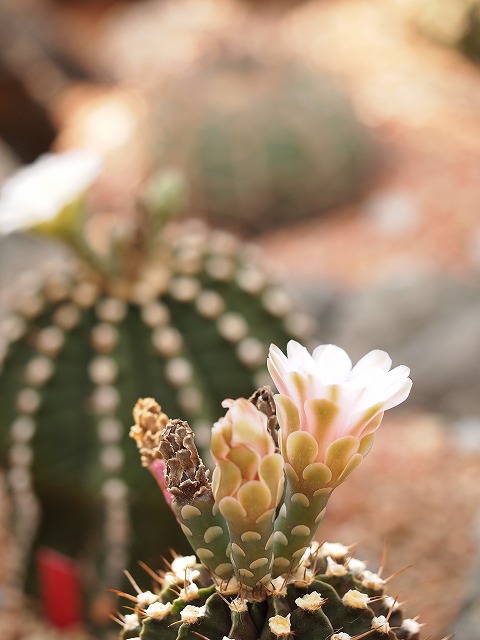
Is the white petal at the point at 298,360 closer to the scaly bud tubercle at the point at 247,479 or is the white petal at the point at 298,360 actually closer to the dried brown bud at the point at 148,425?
the scaly bud tubercle at the point at 247,479

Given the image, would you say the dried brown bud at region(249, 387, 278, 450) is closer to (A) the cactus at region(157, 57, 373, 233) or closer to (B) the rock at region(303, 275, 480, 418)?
(B) the rock at region(303, 275, 480, 418)

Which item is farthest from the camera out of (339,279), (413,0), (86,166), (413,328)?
(413,0)

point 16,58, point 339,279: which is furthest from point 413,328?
point 16,58

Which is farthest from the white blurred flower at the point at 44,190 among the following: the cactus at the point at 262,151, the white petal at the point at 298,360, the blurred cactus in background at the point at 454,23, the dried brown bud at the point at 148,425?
the blurred cactus in background at the point at 454,23

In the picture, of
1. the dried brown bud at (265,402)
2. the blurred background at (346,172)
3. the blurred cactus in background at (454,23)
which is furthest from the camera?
the blurred cactus in background at (454,23)

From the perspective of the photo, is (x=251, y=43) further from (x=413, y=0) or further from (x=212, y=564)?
(x=212, y=564)

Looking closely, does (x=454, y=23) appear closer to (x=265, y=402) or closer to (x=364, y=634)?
(x=265, y=402)
